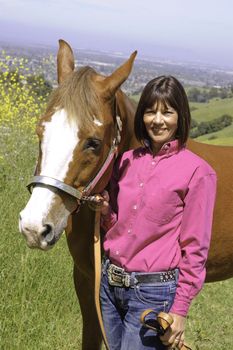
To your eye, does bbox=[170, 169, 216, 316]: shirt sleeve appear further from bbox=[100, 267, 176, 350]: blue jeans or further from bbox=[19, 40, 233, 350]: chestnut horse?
bbox=[19, 40, 233, 350]: chestnut horse

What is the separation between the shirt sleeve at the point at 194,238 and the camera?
2.04 m

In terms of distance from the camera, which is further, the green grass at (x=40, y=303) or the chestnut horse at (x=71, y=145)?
the green grass at (x=40, y=303)

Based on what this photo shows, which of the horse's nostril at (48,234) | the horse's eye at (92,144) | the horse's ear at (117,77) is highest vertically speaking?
the horse's ear at (117,77)

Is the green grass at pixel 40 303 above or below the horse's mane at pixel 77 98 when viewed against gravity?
below

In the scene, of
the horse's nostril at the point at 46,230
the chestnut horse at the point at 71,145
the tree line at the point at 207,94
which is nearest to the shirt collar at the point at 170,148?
the chestnut horse at the point at 71,145

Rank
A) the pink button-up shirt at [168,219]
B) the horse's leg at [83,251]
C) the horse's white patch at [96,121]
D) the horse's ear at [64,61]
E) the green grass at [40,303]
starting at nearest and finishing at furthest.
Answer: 1. the pink button-up shirt at [168,219]
2. the horse's white patch at [96,121]
3. the horse's ear at [64,61]
4. the horse's leg at [83,251]
5. the green grass at [40,303]

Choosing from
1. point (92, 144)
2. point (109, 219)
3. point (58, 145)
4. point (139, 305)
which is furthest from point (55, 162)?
point (139, 305)

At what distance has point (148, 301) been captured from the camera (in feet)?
6.95

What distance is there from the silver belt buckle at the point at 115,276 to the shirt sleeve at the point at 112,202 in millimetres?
255

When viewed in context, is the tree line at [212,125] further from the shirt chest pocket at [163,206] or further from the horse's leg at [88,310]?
the shirt chest pocket at [163,206]

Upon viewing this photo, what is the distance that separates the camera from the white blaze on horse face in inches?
78.3

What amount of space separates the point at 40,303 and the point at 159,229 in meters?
2.37

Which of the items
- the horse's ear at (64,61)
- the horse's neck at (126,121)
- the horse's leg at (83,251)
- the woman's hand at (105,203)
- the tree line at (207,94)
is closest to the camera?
the woman's hand at (105,203)

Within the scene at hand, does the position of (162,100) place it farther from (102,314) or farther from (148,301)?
(102,314)
